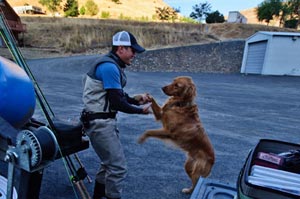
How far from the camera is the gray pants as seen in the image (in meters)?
2.60

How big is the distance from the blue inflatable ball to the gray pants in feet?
2.16

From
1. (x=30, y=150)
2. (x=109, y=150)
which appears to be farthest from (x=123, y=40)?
(x=30, y=150)

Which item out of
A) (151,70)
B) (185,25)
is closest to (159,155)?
(151,70)

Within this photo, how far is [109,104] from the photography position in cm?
261

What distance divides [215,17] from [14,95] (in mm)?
56136

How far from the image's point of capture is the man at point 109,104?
2508mm

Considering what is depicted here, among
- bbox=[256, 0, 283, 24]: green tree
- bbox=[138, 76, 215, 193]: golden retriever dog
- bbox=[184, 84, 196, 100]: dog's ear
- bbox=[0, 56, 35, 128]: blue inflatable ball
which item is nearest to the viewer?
bbox=[0, 56, 35, 128]: blue inflatable ball

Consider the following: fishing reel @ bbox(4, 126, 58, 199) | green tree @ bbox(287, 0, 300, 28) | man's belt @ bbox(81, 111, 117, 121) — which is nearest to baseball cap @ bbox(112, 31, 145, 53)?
man's belt @ bbox(81, 111, 117, 121)

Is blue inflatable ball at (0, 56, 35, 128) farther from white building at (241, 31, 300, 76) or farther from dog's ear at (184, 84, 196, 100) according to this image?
white building at (241, 31, 300, 76)

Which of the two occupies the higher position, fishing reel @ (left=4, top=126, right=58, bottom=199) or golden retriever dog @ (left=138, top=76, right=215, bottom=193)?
fishing reel @ (left=4, top=126, right=58, bottom=199)

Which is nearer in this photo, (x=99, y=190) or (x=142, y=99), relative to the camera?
(x=99, y=190)

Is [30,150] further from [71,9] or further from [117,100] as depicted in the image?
[71,9]

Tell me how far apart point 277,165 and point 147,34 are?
111 ft

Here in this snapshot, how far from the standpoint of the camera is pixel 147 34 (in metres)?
34.1
